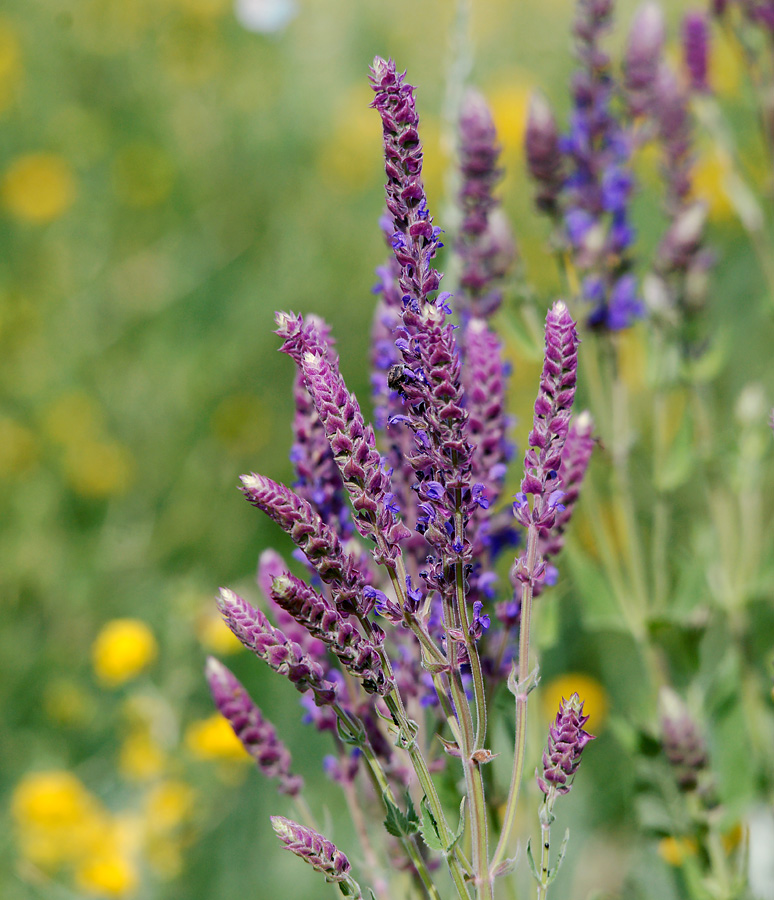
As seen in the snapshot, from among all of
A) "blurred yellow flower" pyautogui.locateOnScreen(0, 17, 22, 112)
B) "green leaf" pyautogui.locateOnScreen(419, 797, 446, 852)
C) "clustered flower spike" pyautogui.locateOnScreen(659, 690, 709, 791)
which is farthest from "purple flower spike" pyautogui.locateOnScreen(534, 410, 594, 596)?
"blurred yellow flower" pyautogui.locateOnScreen(0, 17, 22, 112)

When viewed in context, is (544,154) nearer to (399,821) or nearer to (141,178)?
(399,821)

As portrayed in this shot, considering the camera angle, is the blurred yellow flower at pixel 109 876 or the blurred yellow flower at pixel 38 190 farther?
the blurred yellow flower at pixel 38 190

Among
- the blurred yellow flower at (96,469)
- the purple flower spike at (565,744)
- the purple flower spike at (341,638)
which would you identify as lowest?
the purple flower spike at (565,744)

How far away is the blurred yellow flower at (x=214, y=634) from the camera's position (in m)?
2.27

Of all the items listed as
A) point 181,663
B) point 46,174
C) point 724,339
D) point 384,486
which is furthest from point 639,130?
point 46,174

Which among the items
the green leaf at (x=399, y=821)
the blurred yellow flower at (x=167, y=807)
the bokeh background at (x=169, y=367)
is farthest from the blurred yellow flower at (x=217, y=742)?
the green leaf at (x=399, y=821)

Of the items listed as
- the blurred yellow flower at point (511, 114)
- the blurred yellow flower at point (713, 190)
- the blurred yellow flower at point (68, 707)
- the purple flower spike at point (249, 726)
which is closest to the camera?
the purple flower spike at point (249, 726)

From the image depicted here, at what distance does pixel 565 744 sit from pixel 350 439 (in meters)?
0.36

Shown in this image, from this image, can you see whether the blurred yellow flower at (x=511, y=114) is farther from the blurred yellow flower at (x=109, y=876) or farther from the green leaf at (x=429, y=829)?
the green leaf at (x=429, y=829)

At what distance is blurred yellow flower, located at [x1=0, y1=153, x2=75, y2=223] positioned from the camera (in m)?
4.21

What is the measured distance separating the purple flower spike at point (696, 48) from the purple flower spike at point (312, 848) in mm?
1991

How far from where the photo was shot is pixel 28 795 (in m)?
2.31

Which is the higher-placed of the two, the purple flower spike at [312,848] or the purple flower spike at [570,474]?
the purple flower spike at [570,474]

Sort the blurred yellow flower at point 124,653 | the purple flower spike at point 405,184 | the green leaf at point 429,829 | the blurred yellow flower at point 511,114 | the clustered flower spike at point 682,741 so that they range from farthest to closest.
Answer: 1. the blurred yellow flower at point 511,114
2. the blurred yellow flower at point 124,653
3. the clustered flower spike at point 682,741
4. the green leaf at point 429,829
5. the purple flower spike at point 405,184
